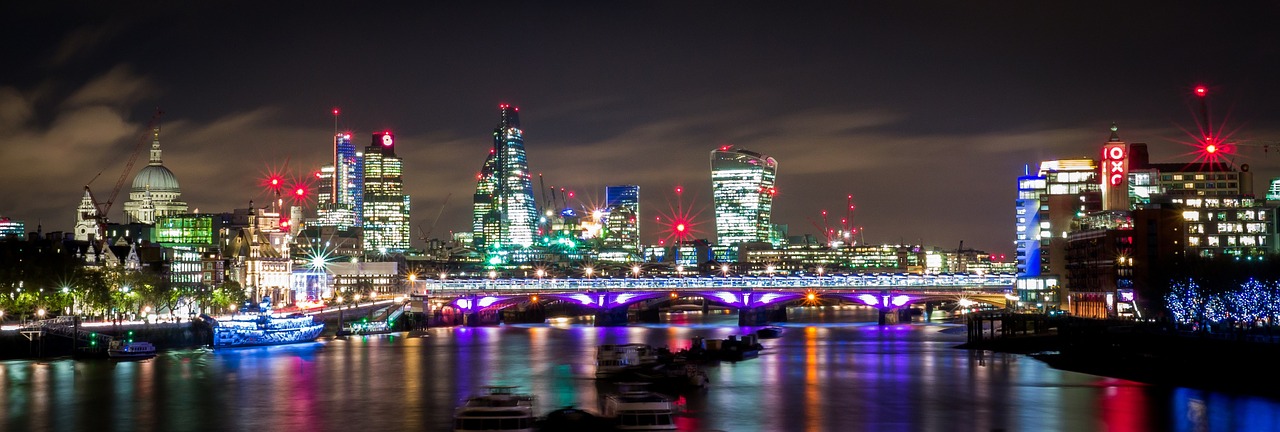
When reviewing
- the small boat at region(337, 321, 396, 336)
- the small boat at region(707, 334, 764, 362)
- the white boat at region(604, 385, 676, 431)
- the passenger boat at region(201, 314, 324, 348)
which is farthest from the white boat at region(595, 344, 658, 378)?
the small boat at region(337, 321, 396, 336)

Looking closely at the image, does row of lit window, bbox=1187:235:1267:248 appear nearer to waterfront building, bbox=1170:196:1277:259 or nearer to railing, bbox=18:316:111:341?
waterfront building, bbox=1170:196:1277:259

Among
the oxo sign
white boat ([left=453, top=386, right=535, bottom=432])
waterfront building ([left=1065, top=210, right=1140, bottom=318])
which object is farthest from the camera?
the oxo sign

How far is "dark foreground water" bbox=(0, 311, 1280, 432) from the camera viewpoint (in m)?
74.1

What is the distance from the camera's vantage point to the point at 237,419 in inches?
3039

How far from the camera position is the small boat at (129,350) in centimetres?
11944

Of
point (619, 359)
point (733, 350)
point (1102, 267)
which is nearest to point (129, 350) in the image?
point (619, 359)

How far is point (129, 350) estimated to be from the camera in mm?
120625

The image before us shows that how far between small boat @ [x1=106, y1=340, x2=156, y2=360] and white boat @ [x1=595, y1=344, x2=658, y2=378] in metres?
41.2

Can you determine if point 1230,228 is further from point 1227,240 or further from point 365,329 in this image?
point 365,329

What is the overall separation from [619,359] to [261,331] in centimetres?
5780

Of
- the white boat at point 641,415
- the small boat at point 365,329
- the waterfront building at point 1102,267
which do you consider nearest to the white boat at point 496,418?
the white boat at point 641,415

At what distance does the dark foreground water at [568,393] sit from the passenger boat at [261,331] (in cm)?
513

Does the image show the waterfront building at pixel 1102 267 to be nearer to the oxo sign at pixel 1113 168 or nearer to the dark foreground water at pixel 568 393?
the oxo sign at pixel 1113 168

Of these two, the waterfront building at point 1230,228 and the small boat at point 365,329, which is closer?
the waterfront building at point 1230,228
